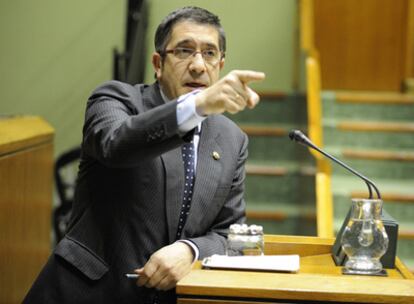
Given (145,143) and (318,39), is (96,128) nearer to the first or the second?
(145,143)

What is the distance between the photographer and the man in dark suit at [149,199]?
1924mm

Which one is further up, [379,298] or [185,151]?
[185,151]

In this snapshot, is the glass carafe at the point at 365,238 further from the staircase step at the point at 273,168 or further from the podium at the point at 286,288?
the staircase step at the point at 273,168

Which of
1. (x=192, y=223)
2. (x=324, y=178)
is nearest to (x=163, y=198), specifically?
(x=192, y=223)

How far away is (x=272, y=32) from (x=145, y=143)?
173 inches

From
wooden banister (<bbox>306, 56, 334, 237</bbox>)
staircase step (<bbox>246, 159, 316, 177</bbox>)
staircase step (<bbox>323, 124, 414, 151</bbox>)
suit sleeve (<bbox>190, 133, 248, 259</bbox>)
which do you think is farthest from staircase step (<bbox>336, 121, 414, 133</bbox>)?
suit sleeve (<bbox>190, 133, 248, 259</bbox>)

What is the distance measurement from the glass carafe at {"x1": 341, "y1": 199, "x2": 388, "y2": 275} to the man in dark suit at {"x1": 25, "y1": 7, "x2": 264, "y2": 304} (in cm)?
36

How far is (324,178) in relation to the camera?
4.16 meters

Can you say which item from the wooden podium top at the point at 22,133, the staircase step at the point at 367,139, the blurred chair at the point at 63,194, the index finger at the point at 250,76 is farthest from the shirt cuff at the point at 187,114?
the staircase step at the point at 367,139

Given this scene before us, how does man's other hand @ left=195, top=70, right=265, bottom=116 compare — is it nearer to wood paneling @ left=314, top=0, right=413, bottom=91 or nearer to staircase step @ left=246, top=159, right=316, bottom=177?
staircase step @ left=246, top=159, right=316, bottom=177

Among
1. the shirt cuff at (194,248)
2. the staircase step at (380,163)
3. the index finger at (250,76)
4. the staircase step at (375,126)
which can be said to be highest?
the index finger at (250,76)

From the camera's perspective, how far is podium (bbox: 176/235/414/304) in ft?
5.16

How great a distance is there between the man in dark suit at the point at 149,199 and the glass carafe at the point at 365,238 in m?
0.36

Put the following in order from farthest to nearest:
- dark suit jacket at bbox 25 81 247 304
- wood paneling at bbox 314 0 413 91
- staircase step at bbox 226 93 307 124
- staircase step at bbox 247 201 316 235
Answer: wood paneling at bbox 314 0 413 91 < staircase step at bbox 226 93 307 124 < staircase step at bbox 247 201 316 235 < dark suit jacket at bbox 25 81 247 304
